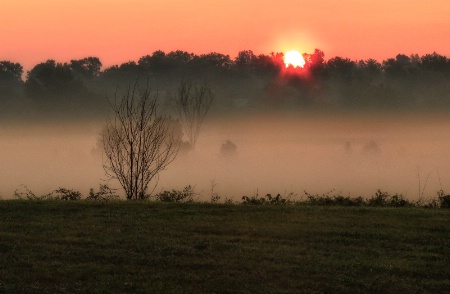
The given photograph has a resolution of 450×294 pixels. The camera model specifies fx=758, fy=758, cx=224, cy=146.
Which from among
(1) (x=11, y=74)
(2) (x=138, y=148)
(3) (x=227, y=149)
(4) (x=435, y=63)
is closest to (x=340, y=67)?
(4) (x=435, y=63)

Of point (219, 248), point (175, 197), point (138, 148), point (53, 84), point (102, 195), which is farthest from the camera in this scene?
point (53, 84)

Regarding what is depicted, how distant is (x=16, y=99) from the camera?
3093 inches

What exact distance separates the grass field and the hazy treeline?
6076 cm

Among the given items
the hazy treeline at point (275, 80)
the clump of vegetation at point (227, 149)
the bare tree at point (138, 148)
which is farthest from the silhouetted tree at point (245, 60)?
the bare tree at point (138, 148)

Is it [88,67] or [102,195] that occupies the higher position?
[88,67]

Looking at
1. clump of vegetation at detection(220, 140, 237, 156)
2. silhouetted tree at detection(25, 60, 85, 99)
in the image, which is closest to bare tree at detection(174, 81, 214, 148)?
clump of vegetation at detection(220, 140, 237, 156)

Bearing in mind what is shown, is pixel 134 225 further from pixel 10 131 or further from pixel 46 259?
pixel 10 131

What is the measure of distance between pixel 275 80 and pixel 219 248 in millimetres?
71277

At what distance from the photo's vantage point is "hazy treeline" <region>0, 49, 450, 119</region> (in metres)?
80.9

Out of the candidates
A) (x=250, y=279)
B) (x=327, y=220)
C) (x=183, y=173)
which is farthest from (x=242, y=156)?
(x=250, y=279)

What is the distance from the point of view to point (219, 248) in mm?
13547

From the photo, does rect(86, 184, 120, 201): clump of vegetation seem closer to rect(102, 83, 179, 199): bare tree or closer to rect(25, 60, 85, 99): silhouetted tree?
rect(102, 83, 179, 199): bare tree

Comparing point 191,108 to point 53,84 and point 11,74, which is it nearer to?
point 53,84

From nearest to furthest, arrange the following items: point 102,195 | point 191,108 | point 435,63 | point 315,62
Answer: point 102,195, point 191,108, point 315,62, point 435,63
